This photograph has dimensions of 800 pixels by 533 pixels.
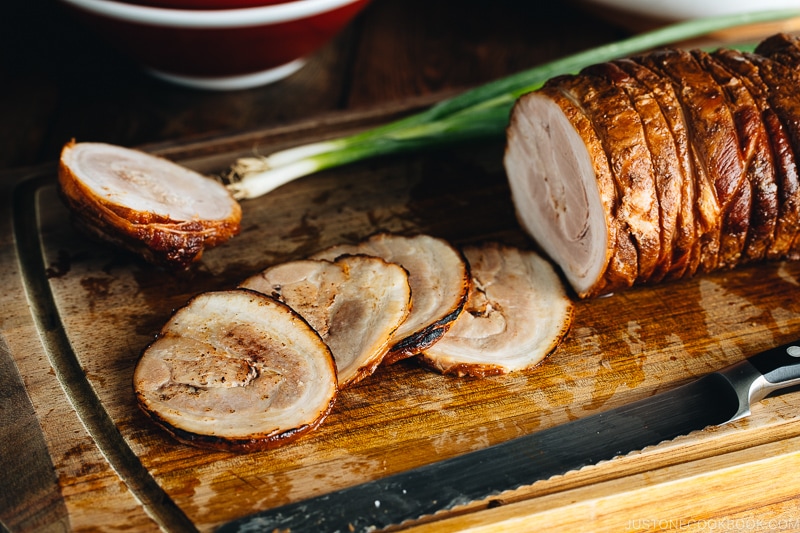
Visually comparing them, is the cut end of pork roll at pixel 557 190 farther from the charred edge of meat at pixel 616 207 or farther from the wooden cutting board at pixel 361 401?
the wooden cutting board at pixel 361 401

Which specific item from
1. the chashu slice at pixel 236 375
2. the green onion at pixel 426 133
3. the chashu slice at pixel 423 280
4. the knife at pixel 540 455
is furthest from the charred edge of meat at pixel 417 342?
the green onion at pixel 426 133

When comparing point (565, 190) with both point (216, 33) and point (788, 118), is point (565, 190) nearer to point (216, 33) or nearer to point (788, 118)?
point (788, 118)

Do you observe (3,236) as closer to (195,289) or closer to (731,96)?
(195,289)

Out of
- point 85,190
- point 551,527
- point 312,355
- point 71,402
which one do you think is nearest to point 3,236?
point 85,190

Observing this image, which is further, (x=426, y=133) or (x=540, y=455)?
(x=426, y=133)

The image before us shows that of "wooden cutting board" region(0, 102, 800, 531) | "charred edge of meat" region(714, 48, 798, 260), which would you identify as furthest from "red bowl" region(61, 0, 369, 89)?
"charred edge of meat" region(714, 48, 798, 260)

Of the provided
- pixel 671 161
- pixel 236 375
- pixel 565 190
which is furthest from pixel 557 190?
pixel 236 375

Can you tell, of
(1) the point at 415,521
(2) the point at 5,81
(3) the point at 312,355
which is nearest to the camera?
(1) the point at 415,521
